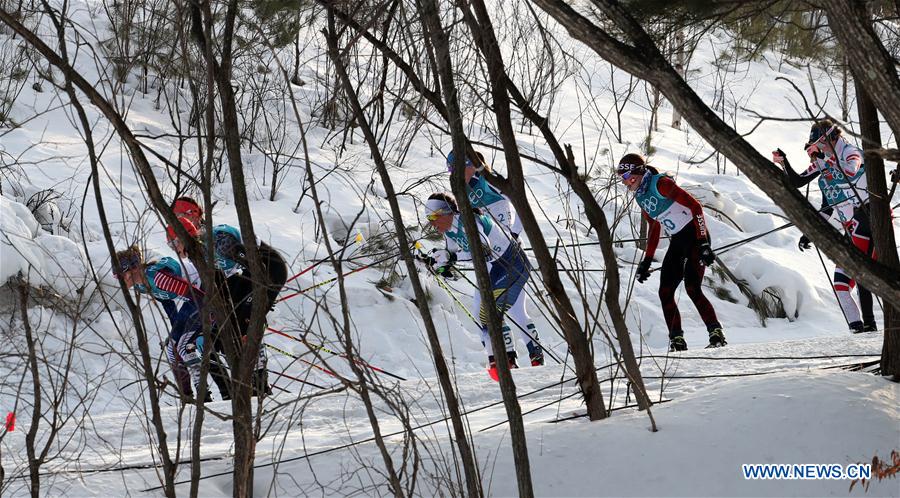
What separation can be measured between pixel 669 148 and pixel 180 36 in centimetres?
1392

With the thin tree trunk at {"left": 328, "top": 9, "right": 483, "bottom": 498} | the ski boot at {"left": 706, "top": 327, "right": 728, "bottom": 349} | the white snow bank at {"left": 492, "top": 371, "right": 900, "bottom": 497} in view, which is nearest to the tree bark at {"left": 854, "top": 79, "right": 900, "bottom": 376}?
the white snow bank at {"left": 492, "top": 371, "right": 900, "bottom": 497}

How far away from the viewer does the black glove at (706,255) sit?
23.2 ft

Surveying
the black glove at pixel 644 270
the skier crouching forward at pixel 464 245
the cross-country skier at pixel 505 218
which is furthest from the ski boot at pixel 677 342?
the skier crouching forward at pixel 464 245

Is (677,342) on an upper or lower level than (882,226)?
lower

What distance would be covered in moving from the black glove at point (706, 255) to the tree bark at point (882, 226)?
2.57m

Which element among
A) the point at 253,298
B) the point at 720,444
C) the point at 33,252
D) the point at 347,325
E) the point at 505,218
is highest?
the point at 33,252

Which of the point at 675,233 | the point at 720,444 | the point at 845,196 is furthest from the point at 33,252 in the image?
the point at 845,196

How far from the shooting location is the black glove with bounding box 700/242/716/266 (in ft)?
23.2

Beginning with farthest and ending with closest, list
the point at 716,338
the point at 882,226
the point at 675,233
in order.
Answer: the point at 716,338, the point at 675,233, the point at 882,226

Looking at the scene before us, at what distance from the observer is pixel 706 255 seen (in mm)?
7121

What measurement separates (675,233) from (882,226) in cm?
288

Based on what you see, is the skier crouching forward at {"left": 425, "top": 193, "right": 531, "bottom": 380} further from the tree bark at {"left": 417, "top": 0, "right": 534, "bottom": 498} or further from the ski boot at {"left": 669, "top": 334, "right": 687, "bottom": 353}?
the tree bark at {"left": 417, "top": 0, "right": 534, "bottom": 498}

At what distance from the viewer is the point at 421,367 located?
8.88 metres

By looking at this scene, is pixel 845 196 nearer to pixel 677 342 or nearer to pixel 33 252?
pixel 677 342
